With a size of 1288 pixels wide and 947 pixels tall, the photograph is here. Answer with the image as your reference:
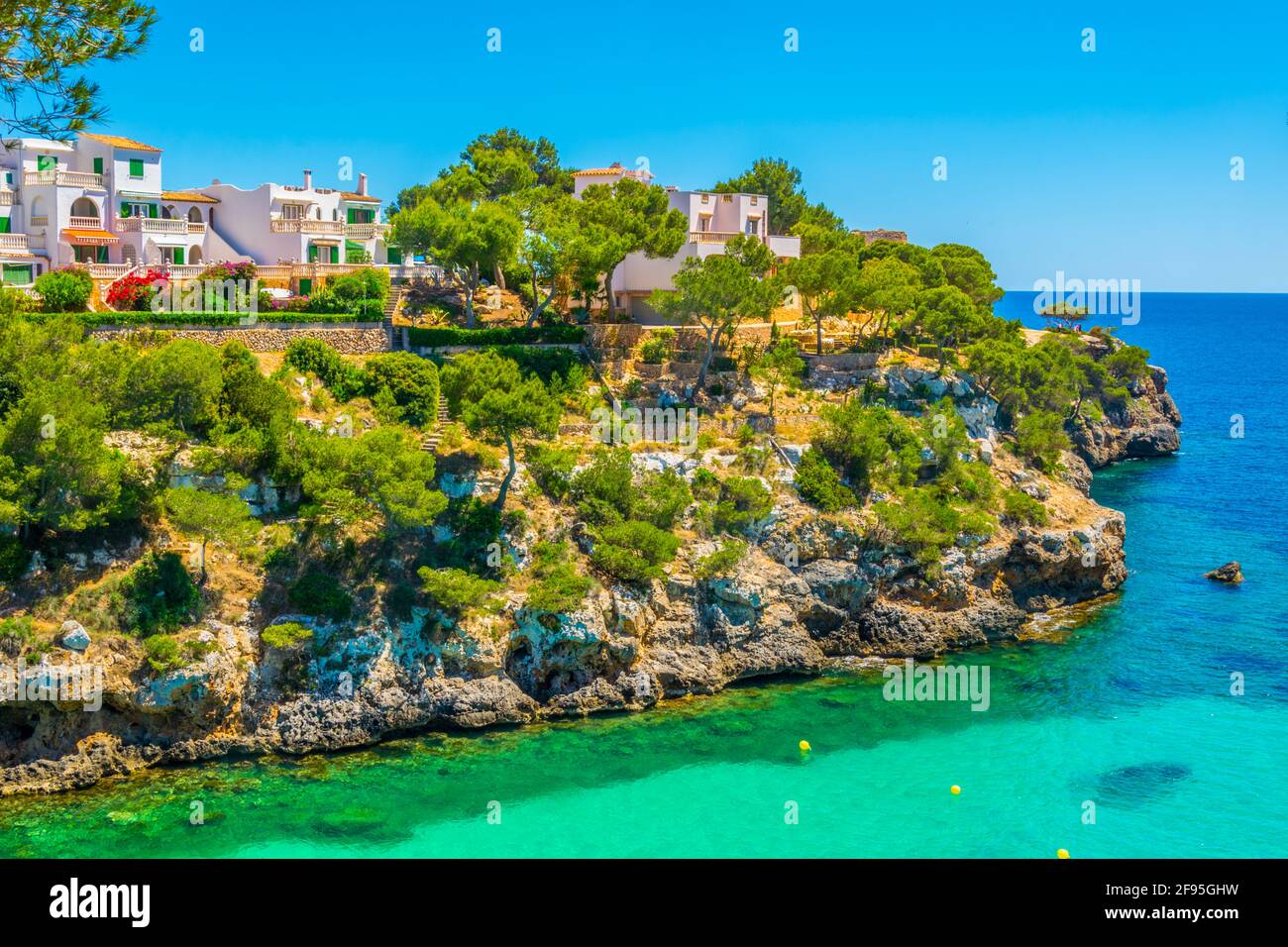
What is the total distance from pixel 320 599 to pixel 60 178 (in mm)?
35786

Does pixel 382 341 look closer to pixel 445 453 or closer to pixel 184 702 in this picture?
pixel 445 453

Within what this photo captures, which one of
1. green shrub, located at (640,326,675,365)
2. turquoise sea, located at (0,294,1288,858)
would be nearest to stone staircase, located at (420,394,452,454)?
green shrub, located at (640,326,675,365)

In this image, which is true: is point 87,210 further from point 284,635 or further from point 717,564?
point 717,564

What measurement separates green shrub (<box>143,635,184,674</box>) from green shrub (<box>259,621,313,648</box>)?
315 centimetres

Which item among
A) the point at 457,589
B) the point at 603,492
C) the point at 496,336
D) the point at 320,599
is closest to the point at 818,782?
the point at 457,589

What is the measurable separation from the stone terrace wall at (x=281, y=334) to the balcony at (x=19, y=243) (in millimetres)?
11996

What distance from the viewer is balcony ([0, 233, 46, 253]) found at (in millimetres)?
61469

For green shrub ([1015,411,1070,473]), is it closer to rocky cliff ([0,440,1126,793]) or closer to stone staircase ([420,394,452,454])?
rocky cliff ([0,440,1126,793])

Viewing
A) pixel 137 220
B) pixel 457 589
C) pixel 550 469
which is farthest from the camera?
pixel 137 220

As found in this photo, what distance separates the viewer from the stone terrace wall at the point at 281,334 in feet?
184

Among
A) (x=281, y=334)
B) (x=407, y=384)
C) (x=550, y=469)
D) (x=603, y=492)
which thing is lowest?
(x=603, y=492)

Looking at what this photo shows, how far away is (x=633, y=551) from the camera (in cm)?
4925

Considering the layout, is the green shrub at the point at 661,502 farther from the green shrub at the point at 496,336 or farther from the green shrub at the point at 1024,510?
the green shrub at the point at 1024,510
